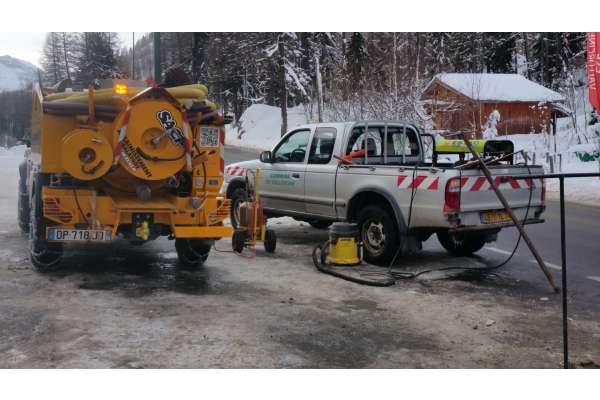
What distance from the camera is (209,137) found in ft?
25.6

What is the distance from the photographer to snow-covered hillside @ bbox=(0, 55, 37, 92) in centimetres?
977

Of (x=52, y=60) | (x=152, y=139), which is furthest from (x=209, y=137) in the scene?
(x=52, y=60)

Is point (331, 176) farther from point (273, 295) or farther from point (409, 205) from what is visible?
point (273, 295)

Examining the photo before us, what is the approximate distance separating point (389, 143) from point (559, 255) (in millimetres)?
2894

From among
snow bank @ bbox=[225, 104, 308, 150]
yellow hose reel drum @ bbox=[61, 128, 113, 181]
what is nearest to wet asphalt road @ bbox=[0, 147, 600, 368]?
yellow hose reel drum @ bbox=[61, 128, 113, 181]

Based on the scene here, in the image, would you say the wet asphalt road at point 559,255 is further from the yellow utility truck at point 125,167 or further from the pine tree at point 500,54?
the pine tree at point 500,54

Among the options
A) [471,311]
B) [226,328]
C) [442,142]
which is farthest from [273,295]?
[442,142]

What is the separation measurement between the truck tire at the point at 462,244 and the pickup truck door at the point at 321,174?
5.53 ft

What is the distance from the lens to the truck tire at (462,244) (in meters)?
9.06

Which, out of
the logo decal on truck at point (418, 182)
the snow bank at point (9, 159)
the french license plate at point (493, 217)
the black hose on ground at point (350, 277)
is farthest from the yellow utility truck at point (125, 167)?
the snow bank at point (9, 159)

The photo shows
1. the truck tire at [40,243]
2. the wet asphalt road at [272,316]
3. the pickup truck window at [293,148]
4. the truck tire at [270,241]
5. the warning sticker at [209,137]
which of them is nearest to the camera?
the wet asphalt road at [272,316]

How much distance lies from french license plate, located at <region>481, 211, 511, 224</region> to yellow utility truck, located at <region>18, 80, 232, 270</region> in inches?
121

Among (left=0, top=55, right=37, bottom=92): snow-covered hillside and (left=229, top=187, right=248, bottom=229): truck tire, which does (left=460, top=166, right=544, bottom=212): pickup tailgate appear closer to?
(left=229, top=187, right=248, bottom=229): truck tire

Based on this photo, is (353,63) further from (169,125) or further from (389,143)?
(169,125)
